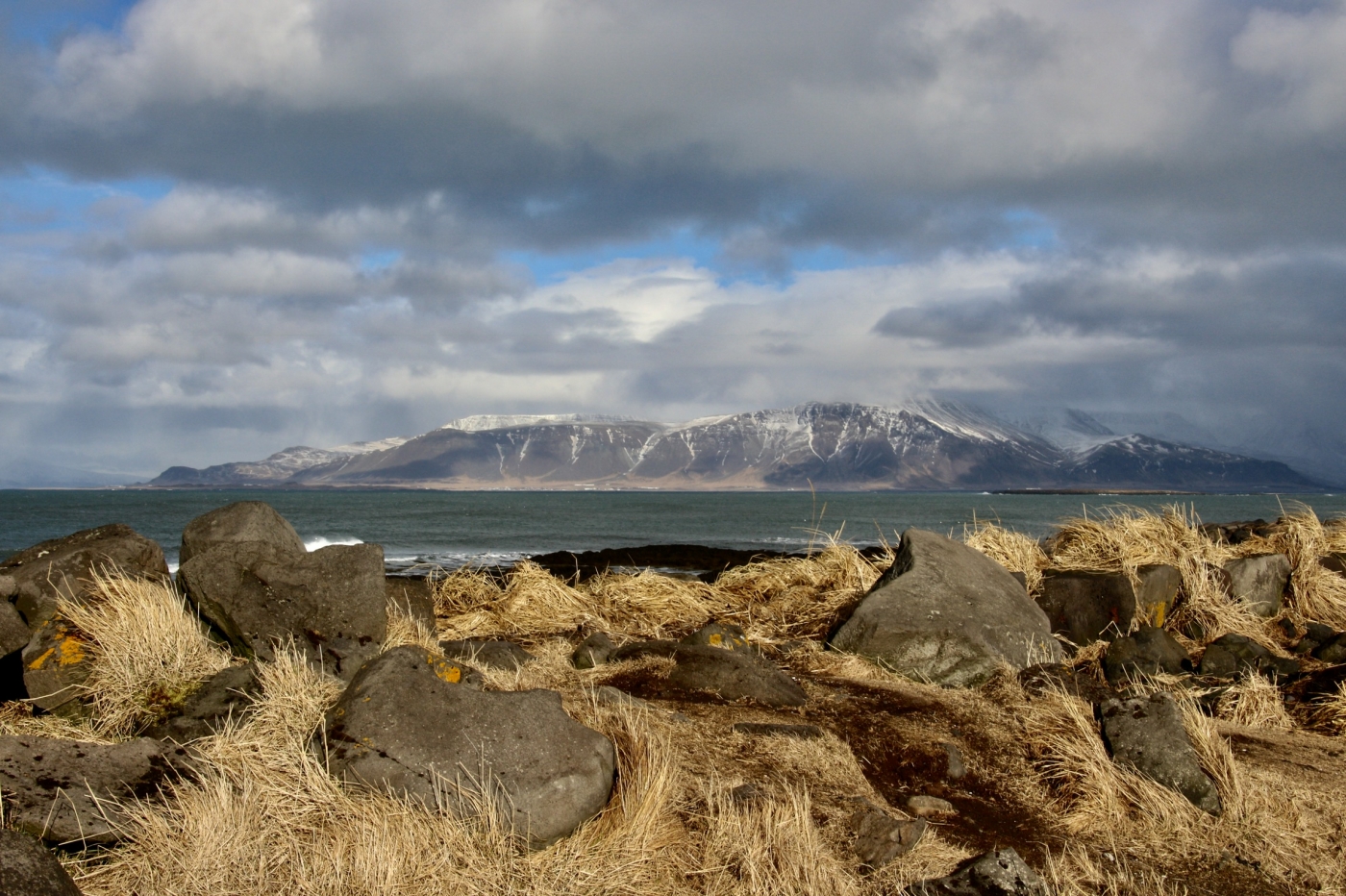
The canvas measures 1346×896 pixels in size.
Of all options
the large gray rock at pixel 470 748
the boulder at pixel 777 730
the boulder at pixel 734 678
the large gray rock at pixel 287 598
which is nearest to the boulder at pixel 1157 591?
the boulder at pixel 734 678

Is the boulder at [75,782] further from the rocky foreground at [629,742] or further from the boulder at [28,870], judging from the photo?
the boulder at [28,870]

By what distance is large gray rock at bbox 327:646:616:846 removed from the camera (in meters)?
4.71

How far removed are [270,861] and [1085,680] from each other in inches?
258

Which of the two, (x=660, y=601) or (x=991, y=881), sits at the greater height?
(x=660, y=601)

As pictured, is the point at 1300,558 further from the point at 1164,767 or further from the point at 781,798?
the point at 781,798

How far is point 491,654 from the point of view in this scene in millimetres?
8289

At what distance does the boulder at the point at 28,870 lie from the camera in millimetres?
3309

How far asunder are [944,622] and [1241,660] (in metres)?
3.06

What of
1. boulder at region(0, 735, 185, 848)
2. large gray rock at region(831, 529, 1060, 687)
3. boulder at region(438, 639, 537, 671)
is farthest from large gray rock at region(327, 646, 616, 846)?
large gray rock at region(831, 529, 1060, 687)

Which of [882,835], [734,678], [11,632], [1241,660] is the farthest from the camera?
[1241,660]

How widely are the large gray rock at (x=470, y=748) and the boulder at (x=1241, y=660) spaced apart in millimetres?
6811

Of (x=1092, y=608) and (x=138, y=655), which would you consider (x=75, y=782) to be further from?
(x=1092, y=608)

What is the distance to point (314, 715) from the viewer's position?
5.45 metres

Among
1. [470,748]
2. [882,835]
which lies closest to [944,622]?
[882,835]
